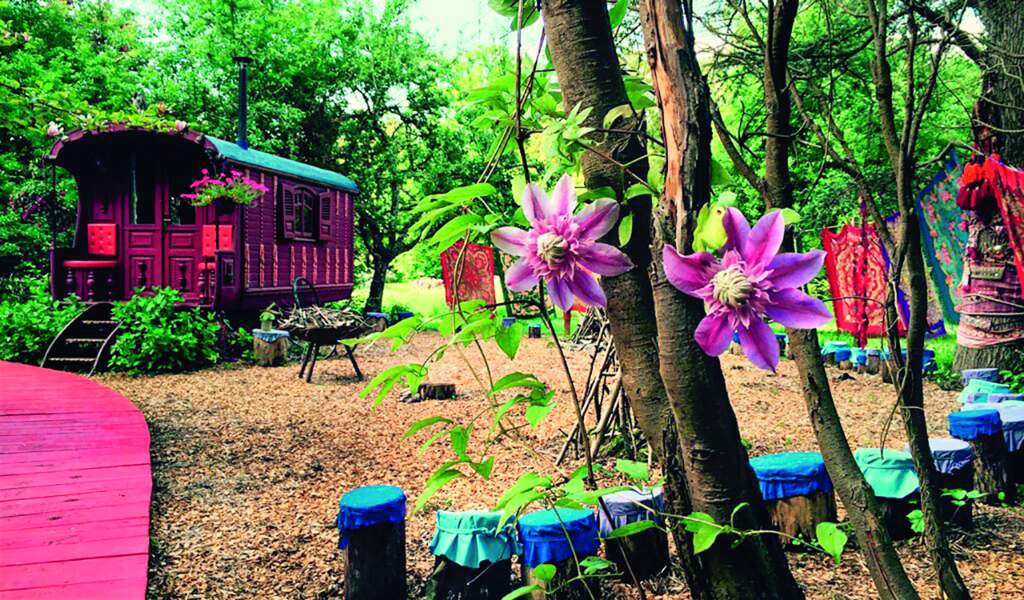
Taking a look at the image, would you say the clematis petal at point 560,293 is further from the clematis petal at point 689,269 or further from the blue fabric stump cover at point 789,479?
the blue fabric stump cover at point 789,479

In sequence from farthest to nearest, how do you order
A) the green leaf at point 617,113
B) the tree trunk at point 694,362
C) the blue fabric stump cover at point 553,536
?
1. the blue fabric stump cover at point 553,536
2. the green leaf at point 617,113
3. the tree trunk at point 694,362

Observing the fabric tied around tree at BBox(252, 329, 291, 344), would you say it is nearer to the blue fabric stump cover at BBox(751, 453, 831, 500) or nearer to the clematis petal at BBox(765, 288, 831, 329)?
the blue fabric stump cover at BBox(751, 453, 831, 500)

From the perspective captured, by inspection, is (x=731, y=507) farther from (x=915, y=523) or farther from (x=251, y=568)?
(x=251, y=568)

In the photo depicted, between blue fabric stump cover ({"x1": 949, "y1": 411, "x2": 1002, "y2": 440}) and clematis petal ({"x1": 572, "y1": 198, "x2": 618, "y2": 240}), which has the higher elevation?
clematis petal ({"x1": 572, "y1": 198, "x2": 618, "y2": 240})

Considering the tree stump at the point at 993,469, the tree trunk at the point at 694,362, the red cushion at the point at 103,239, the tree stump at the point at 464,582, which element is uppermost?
the red cushion at the point at 103,239

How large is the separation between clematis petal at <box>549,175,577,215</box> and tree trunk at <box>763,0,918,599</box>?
0.62 metres

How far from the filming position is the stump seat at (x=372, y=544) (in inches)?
101

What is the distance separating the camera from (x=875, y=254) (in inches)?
346

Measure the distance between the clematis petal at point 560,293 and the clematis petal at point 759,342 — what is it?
0.22 m

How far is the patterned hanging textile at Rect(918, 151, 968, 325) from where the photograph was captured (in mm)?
8234

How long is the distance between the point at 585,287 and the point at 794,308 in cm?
25

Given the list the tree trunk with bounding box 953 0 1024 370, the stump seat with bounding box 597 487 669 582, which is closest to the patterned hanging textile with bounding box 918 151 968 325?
the tree trunk with bounding box 953 0 1024 370

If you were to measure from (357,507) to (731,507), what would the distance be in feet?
5.99

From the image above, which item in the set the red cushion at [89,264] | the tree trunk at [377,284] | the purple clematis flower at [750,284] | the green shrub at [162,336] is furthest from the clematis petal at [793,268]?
the tree trunk at [377,284]
